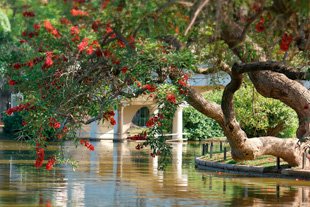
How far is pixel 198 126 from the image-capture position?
62125mm

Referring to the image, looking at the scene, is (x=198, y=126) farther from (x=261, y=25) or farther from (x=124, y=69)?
(x=261, y=25)

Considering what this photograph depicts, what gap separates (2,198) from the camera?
22.6 meters

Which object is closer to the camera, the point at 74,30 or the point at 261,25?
the point at 261,25

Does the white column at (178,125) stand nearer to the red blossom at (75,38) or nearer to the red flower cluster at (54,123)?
the red flower cluster at (54,123)

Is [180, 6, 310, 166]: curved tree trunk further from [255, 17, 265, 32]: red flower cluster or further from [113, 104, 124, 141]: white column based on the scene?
[113, 104, 124, 141]: white column

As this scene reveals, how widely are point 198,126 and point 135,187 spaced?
118ft

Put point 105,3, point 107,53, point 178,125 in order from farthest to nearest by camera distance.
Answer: point 178,125, point 107,53, point 105,3

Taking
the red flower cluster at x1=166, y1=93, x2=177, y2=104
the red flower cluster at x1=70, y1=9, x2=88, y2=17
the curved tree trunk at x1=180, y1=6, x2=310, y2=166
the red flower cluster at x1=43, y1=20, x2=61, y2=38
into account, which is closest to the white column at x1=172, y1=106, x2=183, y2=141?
the curved tree trunk at x1=180, y1=6, x2=310, y2=166

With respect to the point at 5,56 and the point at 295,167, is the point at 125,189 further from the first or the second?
the point at 5,56

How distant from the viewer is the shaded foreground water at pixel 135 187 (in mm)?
22547

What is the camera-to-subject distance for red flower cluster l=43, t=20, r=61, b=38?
56.0 ft

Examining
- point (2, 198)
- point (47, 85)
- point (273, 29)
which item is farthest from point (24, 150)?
point (273, 29)

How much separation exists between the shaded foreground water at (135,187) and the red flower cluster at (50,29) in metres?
4.72

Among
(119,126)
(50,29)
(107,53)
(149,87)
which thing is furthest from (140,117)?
(50,29)
